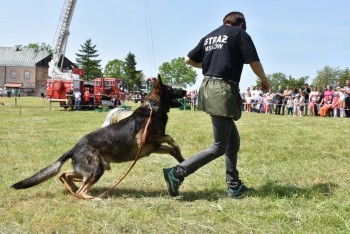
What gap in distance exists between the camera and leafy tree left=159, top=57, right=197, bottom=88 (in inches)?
4360

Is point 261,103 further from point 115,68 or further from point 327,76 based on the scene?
point 115,68

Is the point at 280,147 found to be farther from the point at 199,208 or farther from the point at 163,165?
the point at 199,208

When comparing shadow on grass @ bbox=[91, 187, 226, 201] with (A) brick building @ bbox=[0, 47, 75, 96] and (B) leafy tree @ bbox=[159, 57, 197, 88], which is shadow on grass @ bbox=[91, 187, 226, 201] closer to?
(A) brick building @ bbox=[0, 47, 75, 96]

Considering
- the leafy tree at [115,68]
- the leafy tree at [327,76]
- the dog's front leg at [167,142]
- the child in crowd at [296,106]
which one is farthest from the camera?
the leafy tree at [115,68]

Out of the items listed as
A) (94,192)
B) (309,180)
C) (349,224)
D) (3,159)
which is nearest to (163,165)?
(94,192)

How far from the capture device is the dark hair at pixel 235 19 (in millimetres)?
4270

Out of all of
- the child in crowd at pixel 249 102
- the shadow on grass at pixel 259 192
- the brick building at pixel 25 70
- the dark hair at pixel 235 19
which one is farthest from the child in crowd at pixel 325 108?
the brick building at pixel 25 70

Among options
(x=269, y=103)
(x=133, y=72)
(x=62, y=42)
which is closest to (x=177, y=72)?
(x=133, y=72)

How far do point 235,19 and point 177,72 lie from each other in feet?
353

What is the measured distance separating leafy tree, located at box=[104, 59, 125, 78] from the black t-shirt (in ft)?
331

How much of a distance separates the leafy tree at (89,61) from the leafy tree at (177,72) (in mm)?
21422

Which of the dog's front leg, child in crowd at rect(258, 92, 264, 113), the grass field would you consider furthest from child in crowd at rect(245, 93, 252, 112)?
the dog's front leg

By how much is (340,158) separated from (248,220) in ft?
12.8

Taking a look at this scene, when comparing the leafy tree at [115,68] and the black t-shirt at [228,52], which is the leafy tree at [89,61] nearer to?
the leafy tree at [115,68]
